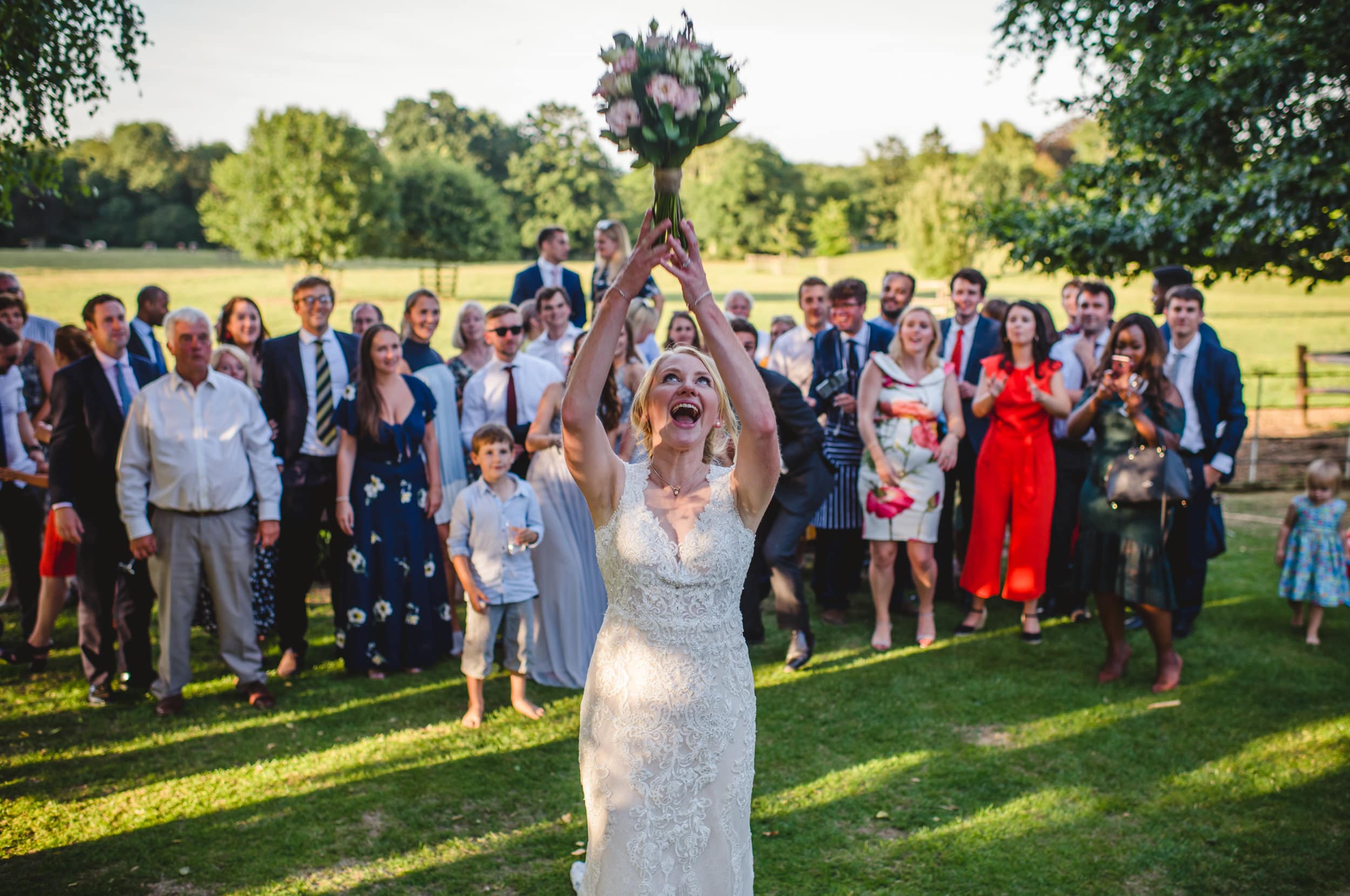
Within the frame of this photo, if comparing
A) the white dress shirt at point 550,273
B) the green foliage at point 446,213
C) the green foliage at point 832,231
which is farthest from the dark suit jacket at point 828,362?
the green foliage at point 832,231

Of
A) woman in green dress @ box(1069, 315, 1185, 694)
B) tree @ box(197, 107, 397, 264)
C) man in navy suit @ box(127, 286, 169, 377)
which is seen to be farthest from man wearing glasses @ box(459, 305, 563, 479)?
tree @ box(197, 107, 397, 264)

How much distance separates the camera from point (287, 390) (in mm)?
6434

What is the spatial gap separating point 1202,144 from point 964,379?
18.9 ft

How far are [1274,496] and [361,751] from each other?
11421mm

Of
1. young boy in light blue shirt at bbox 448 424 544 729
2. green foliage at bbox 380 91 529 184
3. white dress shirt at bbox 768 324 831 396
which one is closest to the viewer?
young boy in light blue shirt at bbox 448 424 544 729

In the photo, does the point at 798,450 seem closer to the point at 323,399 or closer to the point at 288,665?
the point at 323,399

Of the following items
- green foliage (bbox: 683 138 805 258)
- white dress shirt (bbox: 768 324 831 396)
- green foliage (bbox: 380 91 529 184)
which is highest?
green foliage (bbox: 380 91 529 184)

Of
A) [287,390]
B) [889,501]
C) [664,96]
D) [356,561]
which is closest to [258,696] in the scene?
[356,561]

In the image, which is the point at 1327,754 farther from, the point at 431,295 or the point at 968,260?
the point at 968,260

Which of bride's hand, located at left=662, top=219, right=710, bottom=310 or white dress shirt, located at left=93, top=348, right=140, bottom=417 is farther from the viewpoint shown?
white dress shirt, located at left=93, top=348, right=140, bottom=417

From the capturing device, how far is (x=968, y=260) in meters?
42.1

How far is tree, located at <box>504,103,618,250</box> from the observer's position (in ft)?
217

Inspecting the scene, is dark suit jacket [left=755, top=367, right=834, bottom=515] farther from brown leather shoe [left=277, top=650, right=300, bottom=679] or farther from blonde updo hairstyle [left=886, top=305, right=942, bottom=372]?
brown leather shoe [left=277, top=650, right=300, bottom=679]

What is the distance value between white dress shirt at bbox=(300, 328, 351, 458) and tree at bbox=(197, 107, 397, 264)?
3887 cm
